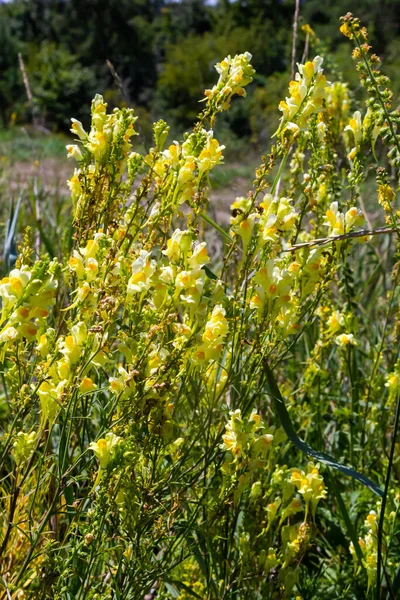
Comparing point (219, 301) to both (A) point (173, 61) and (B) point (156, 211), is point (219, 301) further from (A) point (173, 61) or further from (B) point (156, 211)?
(A) point (173, 61)

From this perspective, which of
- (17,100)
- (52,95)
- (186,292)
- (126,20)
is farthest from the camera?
(126,20)

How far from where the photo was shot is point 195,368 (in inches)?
56.4

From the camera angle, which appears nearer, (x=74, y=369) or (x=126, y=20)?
(x=74, y=369)

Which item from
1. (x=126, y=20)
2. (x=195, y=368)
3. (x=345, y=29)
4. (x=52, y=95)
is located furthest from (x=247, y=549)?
(x=126, y=20)

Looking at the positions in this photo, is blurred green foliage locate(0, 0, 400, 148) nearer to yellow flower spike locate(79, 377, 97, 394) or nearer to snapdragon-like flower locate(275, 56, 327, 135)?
snapdragon-like flower locate(275, 56, 327, 135)

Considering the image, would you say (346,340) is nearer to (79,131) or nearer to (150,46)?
(79,131)

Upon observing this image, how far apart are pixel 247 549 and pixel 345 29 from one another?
3.70 ft

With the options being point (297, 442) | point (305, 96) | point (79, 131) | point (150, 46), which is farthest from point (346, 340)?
point (150, 46)

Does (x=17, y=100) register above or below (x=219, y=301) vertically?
above

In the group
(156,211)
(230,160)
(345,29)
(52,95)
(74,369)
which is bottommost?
(74,369)

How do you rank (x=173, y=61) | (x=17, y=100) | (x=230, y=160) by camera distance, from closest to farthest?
(x=230, y=160)
(x=17, y=100)
(x=173, y=61)

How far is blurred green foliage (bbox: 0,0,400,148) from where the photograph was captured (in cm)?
2883

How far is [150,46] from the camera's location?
140 ft

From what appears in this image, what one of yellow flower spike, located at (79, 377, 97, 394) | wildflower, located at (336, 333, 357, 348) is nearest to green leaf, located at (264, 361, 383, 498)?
yellow flower spike, located at (79, 377, 97, 394)
